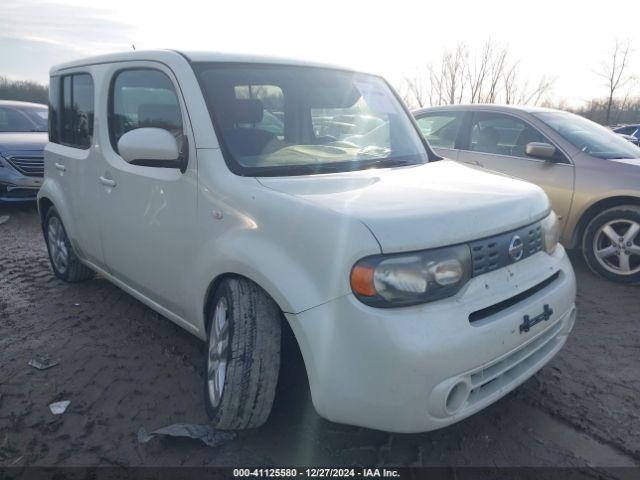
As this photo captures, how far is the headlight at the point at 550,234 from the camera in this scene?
2491 mm

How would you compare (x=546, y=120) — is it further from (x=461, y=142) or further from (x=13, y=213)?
(x=13, y=213)

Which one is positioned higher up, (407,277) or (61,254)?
(407,277)

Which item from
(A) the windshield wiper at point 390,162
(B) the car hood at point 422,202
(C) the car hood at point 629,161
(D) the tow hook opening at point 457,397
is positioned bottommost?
(D) the tow hook opening at point 457,397

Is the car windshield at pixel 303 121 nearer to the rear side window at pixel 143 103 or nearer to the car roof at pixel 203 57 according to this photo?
the car roof at pixel 203 57

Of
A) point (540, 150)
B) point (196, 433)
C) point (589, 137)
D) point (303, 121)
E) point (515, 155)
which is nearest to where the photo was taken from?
point (196, 433)

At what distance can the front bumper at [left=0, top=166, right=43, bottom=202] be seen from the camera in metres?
7.19

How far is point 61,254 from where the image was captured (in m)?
4.43

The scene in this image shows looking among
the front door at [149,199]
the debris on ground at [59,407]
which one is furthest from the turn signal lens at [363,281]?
the debris on ground at [59,407]

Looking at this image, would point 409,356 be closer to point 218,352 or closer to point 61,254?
point 218,352

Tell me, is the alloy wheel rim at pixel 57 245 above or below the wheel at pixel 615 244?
below

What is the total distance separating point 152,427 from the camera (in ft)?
A: 8.24

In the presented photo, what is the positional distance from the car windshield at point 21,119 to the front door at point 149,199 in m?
6.48

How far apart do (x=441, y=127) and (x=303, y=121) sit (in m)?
3.41

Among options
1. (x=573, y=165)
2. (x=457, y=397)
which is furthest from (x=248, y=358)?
(x=573, y=165)
